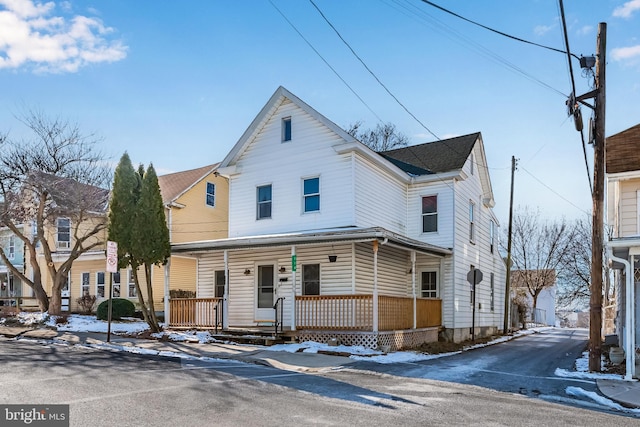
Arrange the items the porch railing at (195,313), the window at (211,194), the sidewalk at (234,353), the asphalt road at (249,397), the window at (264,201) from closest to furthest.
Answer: the asphalt road at (249,397), the sidewalk at (234,353), the porch railing at (195,313), the window at (264,201), the window at (211,194)

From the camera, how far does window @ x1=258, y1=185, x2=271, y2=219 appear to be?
20.9 metres

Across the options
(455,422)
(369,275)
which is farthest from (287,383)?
(369,275)

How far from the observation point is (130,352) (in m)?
14.1

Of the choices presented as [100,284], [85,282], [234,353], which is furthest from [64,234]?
[234,353]

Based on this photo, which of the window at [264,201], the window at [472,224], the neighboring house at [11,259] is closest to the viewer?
the window at [264,201]

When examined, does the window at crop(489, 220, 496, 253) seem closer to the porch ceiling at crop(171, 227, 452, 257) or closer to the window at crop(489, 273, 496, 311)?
the window at crop(489, 273, 496, 311)

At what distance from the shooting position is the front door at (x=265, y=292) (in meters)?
19.9

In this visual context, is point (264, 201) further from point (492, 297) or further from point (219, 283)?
point (492, 297)

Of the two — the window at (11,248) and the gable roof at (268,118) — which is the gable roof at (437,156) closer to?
the gable roof at (268,118)

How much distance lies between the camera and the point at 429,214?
2231 cm

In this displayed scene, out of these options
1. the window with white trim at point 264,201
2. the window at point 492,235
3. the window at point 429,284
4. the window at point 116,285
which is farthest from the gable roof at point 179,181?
the window at point 492,235

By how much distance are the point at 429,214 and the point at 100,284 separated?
1846cm

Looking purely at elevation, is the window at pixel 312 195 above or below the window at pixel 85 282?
above

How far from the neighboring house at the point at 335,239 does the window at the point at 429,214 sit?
4 centimetres
